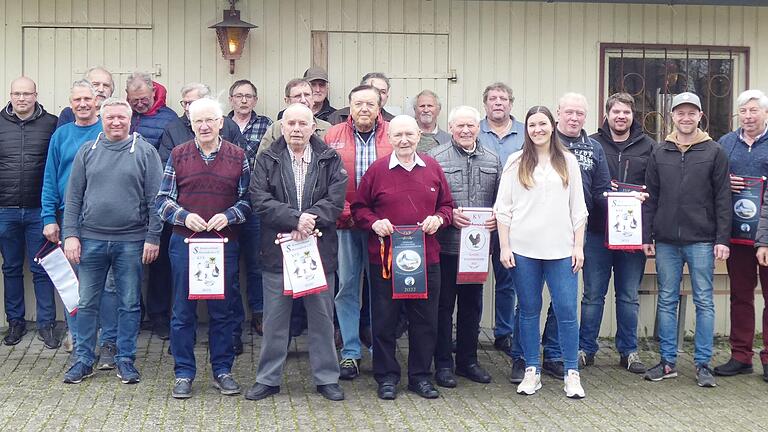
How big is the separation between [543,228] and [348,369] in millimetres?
1596

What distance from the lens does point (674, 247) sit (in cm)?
691

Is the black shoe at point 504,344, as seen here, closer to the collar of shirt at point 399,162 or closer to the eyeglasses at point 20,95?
the collar of shirt at point 399,162

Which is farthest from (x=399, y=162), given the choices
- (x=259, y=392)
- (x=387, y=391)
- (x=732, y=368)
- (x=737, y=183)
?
→ (x=732, y=368)

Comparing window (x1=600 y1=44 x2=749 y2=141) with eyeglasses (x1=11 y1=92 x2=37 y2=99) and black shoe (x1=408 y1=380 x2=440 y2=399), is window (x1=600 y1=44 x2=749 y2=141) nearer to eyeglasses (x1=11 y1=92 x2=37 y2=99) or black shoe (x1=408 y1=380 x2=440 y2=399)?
black shoe (x1=408 y1=380 x2=440 y2=399)

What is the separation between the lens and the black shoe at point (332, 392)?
6273 millimetres

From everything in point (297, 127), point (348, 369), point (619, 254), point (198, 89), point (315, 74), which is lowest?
point (348, 369)

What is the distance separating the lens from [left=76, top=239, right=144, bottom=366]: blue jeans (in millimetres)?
6578

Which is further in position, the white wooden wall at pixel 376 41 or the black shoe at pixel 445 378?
the white wooden wall at pixel 376 41

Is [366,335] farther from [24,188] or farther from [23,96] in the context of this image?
[23,96]

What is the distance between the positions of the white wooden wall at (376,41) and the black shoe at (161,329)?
112 centimetres

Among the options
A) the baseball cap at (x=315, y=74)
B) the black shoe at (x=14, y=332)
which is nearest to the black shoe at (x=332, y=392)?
the baseball cap at (x=315, y=74)

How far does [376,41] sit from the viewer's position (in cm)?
851

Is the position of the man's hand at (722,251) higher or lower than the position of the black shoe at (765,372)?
higher

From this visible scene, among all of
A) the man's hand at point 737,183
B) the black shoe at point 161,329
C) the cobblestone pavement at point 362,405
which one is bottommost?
the cobblestone pavement at point 362,405
